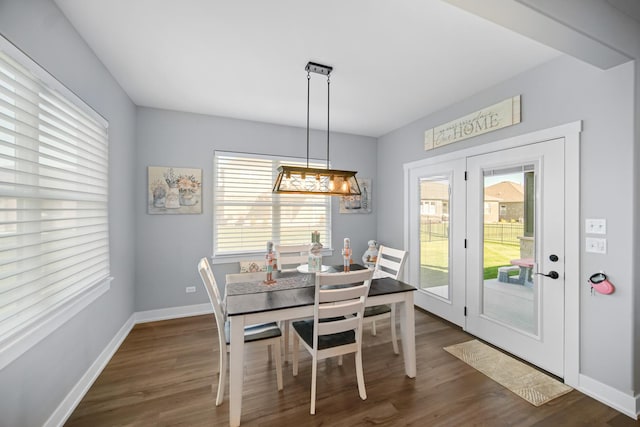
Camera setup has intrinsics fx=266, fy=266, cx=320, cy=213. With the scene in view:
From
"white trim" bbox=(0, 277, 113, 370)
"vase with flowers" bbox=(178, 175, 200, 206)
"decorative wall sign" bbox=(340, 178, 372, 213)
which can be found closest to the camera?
"white trim" bbox=(0, 277, 113, 370)

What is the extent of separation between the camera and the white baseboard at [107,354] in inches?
69.4

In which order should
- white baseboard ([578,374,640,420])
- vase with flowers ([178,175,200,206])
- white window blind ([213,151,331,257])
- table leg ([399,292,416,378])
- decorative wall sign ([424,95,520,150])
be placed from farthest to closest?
white window blind ([213,151,331,257]), vase with flowers ([178,175,200,206]), decorative wall sign ([424,95,520,150]), table leg ([399,292,416,378]), white baseboard ([578,374,640,420])

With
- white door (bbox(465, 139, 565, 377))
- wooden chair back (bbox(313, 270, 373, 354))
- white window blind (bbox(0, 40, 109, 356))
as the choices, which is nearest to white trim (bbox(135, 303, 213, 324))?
white window blind (bbox(0, 40, 109, 356))

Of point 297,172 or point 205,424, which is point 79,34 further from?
point 205,424

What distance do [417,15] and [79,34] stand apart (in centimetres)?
248

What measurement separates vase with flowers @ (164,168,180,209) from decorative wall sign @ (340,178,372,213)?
2.44 meters

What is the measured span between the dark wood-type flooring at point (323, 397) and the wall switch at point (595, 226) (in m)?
1.26

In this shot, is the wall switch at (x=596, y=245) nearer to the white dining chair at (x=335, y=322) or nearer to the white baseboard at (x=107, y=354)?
the white dining chair at (x=335, y=322)

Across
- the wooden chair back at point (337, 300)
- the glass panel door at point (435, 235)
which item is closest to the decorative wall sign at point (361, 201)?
the glass panel door at point (435, 235)

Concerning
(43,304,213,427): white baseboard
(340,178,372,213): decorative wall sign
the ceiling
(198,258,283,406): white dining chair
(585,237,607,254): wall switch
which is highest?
the ceiling

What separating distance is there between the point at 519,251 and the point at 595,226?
65cm

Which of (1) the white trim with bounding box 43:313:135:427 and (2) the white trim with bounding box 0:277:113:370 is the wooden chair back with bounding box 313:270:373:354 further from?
(1) the white trim with bounding box 43:313:135:427

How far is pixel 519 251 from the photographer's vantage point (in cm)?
260

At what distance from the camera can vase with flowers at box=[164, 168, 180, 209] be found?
11.3 feet
